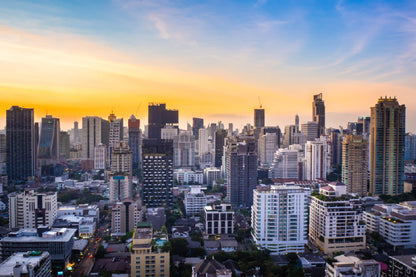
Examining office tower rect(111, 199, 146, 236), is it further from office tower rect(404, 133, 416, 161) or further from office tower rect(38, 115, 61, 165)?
office tower rect(404, 133, 416, 161)

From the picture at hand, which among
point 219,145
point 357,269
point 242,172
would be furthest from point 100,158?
point 357,269

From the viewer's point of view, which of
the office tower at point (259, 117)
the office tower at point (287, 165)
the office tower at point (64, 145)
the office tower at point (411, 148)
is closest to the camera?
the office tower at point (287, 165)

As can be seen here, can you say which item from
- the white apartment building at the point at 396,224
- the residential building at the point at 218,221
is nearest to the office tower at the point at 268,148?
the white apartment building at the point at 396,224

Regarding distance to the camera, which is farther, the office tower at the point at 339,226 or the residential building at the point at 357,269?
the office tower at the point at 339,226

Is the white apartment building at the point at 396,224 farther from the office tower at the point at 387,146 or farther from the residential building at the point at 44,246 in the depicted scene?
the residential building at the point at 44,246

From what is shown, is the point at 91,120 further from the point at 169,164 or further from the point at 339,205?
the point at 339,205

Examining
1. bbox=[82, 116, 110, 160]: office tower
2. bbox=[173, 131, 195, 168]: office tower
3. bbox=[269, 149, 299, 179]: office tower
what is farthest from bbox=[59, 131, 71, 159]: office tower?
bbox=[269, 149, 299, 179]: office tower

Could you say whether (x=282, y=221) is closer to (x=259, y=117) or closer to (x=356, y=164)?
(x=356, y=164)
